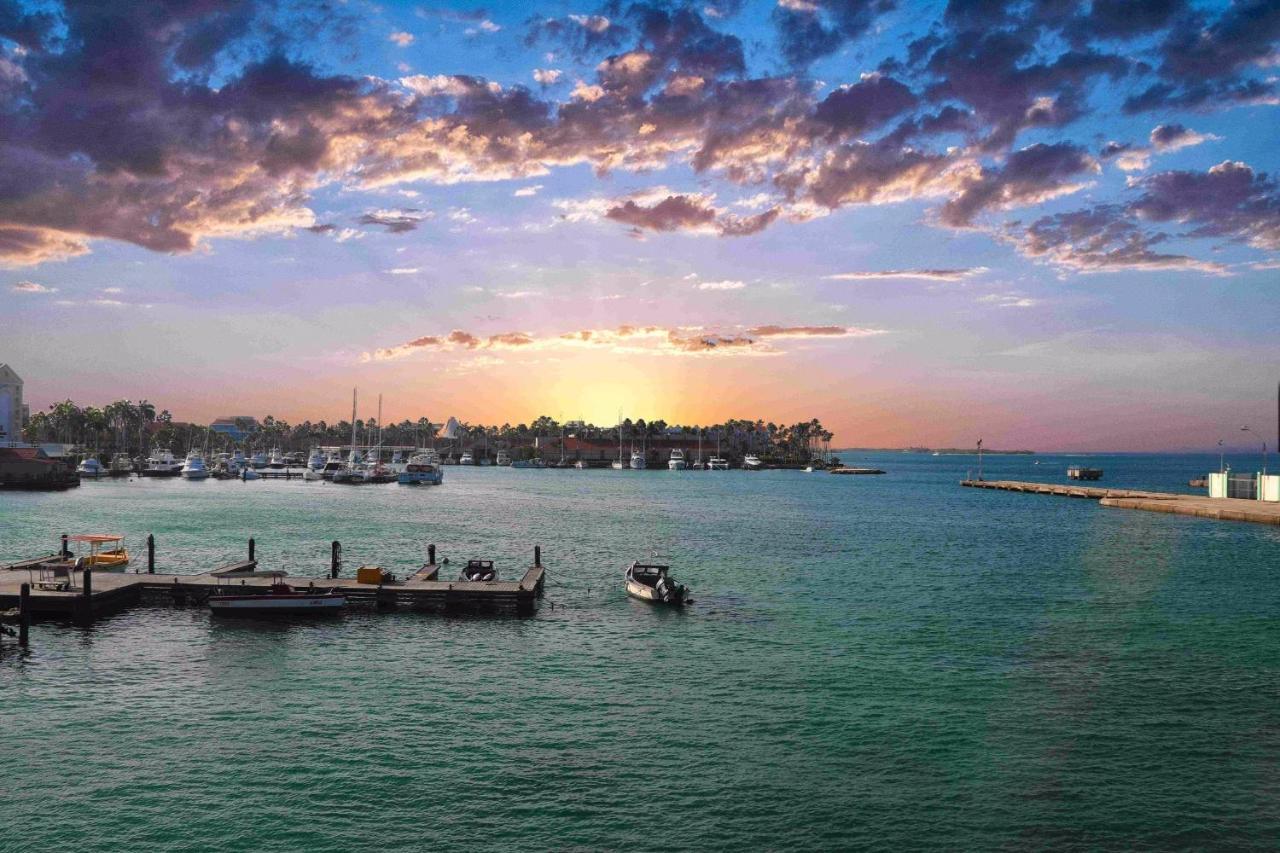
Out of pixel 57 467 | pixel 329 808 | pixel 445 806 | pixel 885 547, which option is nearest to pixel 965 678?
pixel 445 806

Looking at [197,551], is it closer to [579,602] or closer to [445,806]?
[579,602]

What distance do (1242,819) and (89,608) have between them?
51.6 metres

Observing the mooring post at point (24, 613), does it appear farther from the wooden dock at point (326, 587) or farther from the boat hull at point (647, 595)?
the boat hull at point (647, 595)

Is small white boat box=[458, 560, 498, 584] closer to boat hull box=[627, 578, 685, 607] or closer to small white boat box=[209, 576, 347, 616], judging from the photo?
boat hull box=[627, 578, 685, 607]

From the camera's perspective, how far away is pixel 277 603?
5038 centimetres

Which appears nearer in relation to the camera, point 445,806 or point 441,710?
point 445,806

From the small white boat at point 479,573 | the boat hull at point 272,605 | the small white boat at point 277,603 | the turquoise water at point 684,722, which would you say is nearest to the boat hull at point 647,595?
the turquoise water at point 684,722

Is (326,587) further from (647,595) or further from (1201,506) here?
(1201,506)

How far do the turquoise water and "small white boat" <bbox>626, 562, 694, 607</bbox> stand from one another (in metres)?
1.33

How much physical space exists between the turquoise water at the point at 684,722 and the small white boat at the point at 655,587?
133cm

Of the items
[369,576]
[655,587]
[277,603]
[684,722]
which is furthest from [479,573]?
[684,722]

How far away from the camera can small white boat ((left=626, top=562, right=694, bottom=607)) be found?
54.5 m

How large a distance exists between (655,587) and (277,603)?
21.4 metres

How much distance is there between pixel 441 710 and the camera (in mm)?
33562
